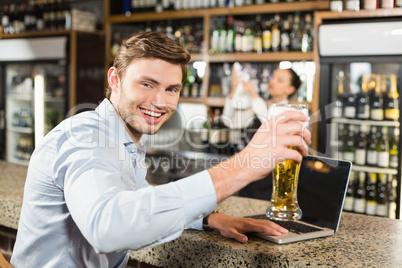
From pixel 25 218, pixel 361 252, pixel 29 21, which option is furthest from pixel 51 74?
pixel 361 252

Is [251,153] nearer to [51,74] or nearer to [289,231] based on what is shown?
[289,231]

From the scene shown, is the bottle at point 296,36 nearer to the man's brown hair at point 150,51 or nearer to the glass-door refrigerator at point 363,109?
the glass-door refrigerator at point 363,109

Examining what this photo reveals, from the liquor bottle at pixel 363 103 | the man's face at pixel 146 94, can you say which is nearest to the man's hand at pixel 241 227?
the man's face at pixel 146 94

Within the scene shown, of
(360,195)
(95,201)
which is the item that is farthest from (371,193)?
(95,201)

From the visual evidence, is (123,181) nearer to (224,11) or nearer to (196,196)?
(196,196)

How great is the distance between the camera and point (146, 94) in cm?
114

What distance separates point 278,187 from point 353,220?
46 cm

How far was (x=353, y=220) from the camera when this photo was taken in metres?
1.47

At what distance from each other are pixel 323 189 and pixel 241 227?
31cm

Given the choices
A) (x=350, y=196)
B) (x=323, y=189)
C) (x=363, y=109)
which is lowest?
(x=350, y=196)

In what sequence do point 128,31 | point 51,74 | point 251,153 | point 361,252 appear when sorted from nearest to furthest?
point 251,153, point 361,252, point 128,31, point 51,74

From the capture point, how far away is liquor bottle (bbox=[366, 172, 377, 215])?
3586mm

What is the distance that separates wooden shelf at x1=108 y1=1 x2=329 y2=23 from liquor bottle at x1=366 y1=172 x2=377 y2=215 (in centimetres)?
144

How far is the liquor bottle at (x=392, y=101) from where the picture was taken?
3.51m
